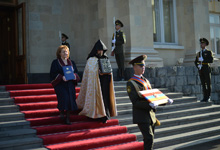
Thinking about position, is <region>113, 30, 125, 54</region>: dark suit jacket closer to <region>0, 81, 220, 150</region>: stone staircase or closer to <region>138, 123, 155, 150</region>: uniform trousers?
<region>0, 81, 220, 150</region>: stone staircase

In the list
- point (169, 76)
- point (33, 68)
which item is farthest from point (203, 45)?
point (33, 68)

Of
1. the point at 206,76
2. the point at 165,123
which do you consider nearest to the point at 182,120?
the point at 165,123

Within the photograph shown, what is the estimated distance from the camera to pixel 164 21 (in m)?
14.5

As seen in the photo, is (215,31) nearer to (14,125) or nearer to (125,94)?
(125,94)

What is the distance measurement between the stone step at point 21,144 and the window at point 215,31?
14.2m

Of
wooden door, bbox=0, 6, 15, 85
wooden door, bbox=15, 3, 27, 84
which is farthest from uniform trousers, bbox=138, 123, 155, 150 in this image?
wooden door, bbox=0, 6, 15, 85

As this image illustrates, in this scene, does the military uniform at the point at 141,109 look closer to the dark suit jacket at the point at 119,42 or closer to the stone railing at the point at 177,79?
the dark suit jacket at the point at 119,42

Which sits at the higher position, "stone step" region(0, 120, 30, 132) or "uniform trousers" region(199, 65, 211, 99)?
"uniform trousers" region(199, 65, 211, 99)

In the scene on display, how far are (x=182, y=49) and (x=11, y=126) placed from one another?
1028 centimetres

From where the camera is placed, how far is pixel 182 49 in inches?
567

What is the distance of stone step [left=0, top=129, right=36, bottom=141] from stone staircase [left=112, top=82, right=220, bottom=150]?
229cm

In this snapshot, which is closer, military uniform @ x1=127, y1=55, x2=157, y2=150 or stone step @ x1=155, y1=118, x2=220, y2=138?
military uniform @ x1=127, y1=55, x2=157, y2=150

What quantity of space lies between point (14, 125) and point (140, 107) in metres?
2.99

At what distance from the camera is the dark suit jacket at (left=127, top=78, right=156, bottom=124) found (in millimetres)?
4544
